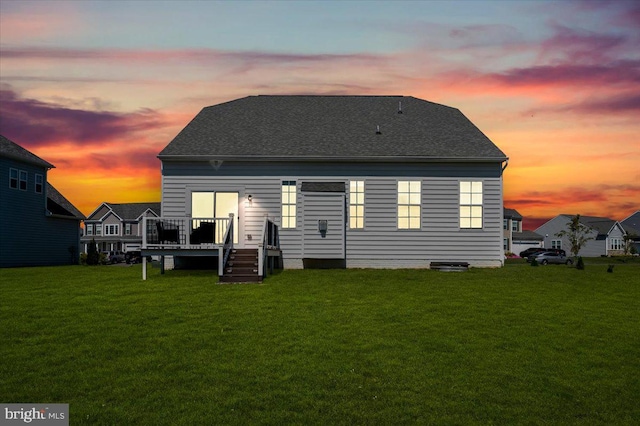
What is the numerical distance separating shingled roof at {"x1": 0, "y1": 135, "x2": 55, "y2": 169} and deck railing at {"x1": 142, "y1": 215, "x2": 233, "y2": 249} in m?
15.4

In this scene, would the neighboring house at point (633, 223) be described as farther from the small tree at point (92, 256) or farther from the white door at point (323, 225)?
the white door at point (323, 225)

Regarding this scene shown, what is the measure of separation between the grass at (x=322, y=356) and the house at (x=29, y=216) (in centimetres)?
1957

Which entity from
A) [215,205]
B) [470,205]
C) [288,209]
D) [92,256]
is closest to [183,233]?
[215,205]

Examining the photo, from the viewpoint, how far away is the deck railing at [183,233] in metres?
19.8

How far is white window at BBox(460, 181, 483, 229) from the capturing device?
80.3ft

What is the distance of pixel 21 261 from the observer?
34250mm

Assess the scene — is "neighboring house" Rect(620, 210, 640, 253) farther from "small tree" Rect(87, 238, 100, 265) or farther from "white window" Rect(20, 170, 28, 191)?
"white window" Rect(20, 170, 28, 191)

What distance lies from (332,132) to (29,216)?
68.3 ft

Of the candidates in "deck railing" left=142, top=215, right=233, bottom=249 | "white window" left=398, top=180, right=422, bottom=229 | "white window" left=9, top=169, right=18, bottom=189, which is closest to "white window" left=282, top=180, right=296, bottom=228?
"deck railing" left=142, top=215, right=233, bottom=249

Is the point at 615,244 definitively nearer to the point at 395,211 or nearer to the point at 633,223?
the point at 633,223

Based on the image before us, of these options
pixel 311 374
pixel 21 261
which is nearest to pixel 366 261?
pixel 311 374

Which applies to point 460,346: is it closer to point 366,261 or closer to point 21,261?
point 366,261

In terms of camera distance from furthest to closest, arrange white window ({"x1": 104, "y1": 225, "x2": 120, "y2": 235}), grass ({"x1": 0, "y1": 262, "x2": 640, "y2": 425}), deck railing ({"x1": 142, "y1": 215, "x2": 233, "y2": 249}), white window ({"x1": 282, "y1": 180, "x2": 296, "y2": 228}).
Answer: white window ({"x1": 104, "y1": 225, "x2": 120, "y2": 235})
white window ({"x1": 282, "y1": 180, "x2": 296, "y2": 228})
deck railing ({"x1": 142, "y1": 215, "x2": 233, "y2": 249})
grass ({"x1": 0, "y1": 262, "x2": 640, "y2": 425})

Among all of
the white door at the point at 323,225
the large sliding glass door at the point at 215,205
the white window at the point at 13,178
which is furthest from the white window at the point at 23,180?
the white door at the point at 323,225
